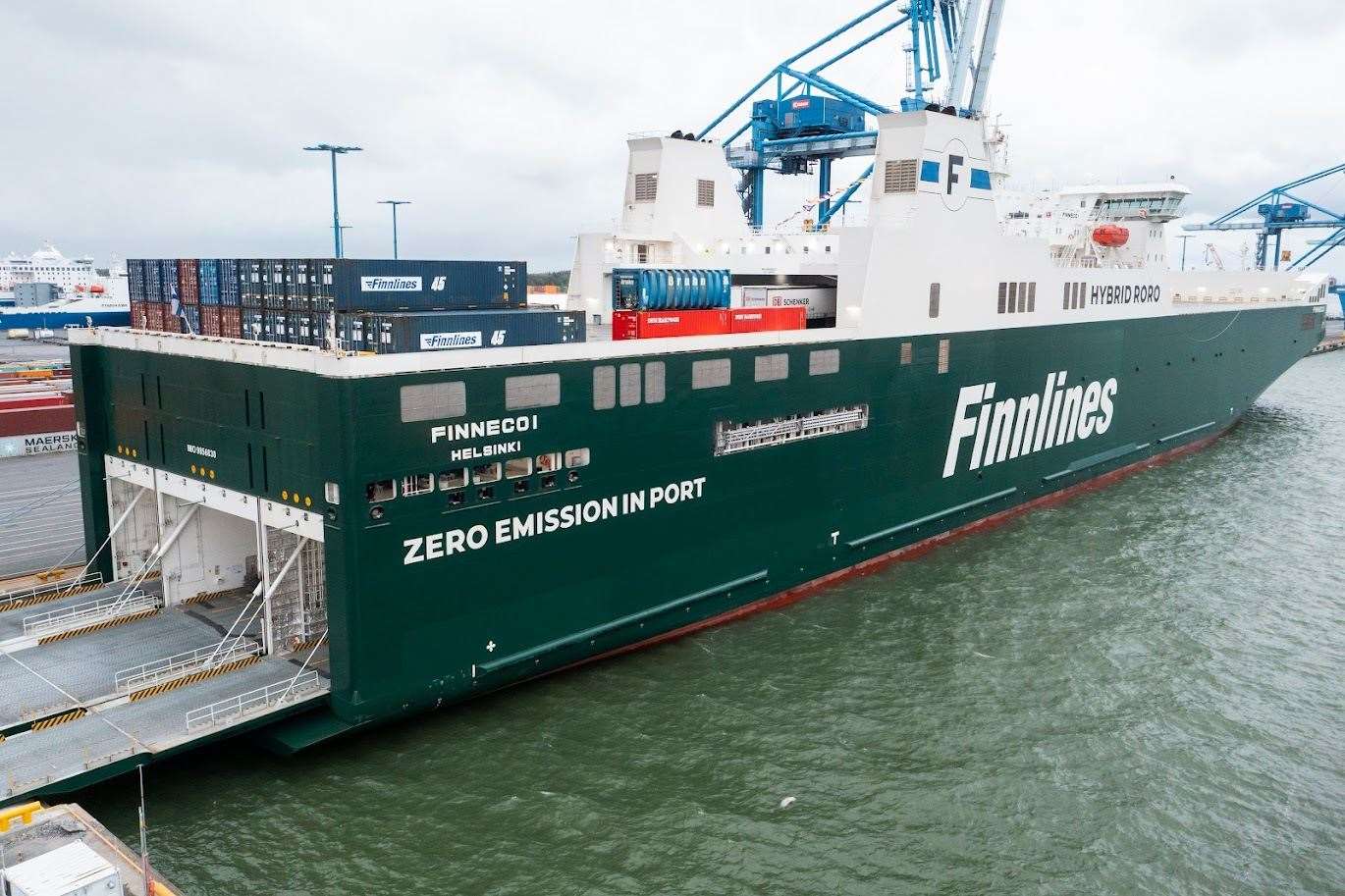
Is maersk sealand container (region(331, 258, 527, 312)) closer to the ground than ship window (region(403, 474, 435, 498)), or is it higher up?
higher up

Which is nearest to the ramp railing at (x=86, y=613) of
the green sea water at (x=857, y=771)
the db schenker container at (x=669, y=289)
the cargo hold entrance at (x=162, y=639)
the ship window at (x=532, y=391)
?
the cargo hold entrance at (x=162, y=639)

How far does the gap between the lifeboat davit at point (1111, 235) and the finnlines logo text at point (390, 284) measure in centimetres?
2580

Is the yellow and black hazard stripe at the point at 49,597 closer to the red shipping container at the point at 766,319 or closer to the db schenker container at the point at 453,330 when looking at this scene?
the db schenker container at the point at 453,330

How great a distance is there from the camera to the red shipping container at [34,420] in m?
31.8

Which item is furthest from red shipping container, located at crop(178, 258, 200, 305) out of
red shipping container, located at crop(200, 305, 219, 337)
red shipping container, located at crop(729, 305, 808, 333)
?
red shipping container, located at crop(729, 305, 808, 333)

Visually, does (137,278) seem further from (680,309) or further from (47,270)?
(47,270)

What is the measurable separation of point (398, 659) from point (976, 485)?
1729 centimetres

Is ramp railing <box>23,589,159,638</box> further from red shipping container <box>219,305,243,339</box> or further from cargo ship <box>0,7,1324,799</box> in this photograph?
red shipping container <box>219,305,243,339</box>

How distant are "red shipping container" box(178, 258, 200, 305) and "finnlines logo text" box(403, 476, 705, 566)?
7636 mm

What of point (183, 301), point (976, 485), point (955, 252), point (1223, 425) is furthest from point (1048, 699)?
point (1223, 425)

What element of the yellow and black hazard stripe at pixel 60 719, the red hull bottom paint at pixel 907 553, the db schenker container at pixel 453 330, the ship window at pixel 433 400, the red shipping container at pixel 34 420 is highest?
the db schenker container at pixel 453 330

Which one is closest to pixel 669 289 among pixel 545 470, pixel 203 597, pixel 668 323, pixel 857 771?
pixel 668 323

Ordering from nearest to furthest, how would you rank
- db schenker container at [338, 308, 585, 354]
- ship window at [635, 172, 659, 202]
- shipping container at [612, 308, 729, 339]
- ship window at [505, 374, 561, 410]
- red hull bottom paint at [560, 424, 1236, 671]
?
db schenker container at [338, 308, 585, 354] < ship window at [505, 374, 561, 410] < shipping container at [612, 308, 729, 339] < red hull bottom paint at [560, 424, 1236, 671] < ship window at [635, 172, 659, 202]

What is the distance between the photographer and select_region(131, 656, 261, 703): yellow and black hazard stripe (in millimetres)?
13672
